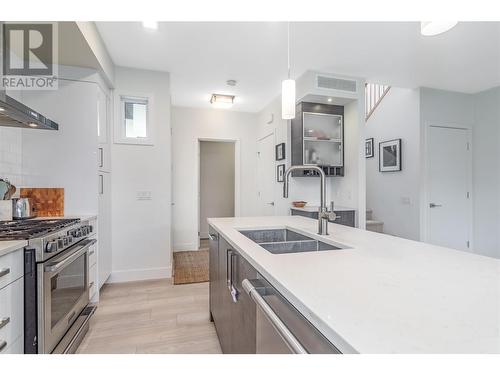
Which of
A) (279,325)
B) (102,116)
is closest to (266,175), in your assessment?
(102,116)

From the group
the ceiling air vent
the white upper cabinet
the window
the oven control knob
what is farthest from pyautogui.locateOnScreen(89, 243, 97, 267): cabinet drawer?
the ceiling air vent

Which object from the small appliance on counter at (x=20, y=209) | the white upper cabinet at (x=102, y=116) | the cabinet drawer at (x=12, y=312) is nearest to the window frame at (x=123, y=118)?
the white upper cabinet at (x=102, y=116)

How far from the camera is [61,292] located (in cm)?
167

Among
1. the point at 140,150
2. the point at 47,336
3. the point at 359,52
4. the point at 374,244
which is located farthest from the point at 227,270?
the point at 359,52

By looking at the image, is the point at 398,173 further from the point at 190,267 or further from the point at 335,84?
the point at 190,267

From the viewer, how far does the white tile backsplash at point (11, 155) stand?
7.40 ft

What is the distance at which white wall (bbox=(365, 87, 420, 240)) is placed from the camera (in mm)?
3920

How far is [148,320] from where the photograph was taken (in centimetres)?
233

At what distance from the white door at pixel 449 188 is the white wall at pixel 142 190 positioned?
390 centimetres

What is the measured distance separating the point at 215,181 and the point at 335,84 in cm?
363

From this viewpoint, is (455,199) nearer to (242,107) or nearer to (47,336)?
(242,107)

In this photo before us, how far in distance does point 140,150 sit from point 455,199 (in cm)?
482

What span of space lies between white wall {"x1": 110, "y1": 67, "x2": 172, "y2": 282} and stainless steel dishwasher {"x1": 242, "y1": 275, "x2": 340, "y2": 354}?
8.84 ft

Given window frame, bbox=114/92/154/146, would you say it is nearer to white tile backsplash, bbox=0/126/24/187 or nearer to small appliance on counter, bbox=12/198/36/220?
white tile backsplash, bbox=0/126/24/187
